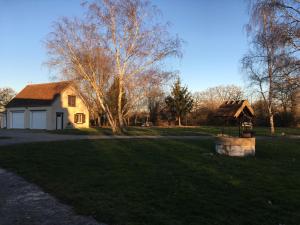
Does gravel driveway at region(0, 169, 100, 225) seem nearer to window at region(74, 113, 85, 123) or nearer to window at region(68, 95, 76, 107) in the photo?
window at region(68, 95, 76, 107)

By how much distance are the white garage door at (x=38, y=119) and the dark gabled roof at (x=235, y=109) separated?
2645 centimetres

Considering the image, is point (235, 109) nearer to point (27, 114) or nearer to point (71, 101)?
point (71, 101)

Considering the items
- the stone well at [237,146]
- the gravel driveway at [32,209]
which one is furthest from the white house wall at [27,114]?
the gravel driveway at [32,209]

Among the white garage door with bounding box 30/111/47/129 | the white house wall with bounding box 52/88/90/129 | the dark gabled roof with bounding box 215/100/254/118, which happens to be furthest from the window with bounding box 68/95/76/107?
the dark gabled roof with bounding box 215/100/254/118

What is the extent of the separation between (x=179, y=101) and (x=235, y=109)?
34.5 m

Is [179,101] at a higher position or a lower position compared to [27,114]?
higher

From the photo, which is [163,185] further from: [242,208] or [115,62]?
[115,62]

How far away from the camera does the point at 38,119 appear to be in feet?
120

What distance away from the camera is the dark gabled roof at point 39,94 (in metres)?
36.5

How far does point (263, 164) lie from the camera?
10.1 m

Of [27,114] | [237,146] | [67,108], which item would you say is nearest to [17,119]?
[27,114]

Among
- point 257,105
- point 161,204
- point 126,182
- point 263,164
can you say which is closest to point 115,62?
point 263,164

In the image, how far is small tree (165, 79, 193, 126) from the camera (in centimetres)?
4819

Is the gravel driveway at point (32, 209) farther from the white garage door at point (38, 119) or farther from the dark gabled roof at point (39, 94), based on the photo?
the white garage door at point (38, 119)
